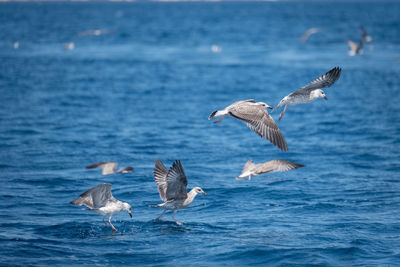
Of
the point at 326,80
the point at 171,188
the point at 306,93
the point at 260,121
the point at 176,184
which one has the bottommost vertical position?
the point at 171,188

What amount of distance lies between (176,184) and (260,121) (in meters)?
2.25

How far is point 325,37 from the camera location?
66250 mm

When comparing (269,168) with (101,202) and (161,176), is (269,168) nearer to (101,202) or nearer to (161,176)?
(161,176)

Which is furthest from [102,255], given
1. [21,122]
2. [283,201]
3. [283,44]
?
[283,44]

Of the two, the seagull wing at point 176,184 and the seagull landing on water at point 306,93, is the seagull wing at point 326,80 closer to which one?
the seagull landing on water at point 306,93

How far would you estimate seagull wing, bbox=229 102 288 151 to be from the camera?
11672mm

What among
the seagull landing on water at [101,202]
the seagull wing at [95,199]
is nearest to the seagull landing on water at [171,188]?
the seagull landing on water at [101,202]

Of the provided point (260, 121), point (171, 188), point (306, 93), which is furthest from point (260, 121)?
point (171, 188)

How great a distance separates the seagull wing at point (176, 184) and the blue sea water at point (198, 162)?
0.72 metres

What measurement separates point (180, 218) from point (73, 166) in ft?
17.9

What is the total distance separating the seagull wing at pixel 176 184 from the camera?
11.1m

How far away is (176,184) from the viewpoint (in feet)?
37.5

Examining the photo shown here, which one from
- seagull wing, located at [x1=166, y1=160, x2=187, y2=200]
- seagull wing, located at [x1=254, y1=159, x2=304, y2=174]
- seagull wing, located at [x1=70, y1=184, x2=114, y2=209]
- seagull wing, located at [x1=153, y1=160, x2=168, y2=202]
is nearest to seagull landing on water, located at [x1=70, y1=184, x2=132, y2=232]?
seagull wing, located at [x1=70, y1=184, x2=114, y2=209]

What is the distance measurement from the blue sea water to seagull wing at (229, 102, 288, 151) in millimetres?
1923
